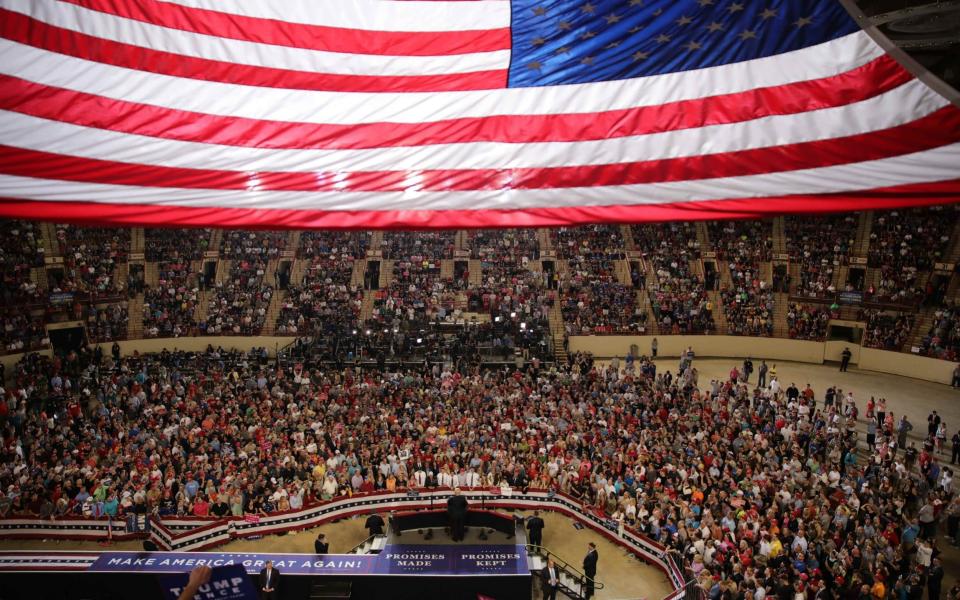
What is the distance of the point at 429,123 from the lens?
4.45m

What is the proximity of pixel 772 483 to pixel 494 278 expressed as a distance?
2037cm

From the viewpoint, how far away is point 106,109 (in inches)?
165

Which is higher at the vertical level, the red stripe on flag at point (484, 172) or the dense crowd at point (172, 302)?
the red stripe on flag at point (484, 172)

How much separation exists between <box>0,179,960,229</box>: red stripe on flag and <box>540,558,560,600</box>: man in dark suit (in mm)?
11044

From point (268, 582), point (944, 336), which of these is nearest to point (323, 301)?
point (268, 582)

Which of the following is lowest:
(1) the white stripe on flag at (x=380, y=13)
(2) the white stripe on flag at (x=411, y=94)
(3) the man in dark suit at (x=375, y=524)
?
(3) the man in dark suit at (x=375, y=524)

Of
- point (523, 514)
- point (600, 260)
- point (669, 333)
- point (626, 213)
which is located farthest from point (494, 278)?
point (626, 213)

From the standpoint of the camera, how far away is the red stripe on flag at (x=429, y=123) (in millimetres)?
3945

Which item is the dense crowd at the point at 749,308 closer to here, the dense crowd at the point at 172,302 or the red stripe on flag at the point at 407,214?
the dense crowd at the point at 172,302

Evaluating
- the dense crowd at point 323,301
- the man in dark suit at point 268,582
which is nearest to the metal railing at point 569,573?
the man in dark suit at point 268,582

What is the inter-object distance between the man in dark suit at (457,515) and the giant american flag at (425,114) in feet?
41.1

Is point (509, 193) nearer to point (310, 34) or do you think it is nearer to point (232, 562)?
point (310, 34)

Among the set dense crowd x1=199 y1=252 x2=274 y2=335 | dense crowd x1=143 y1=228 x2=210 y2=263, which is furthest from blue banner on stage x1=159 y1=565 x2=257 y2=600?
dense crowd x1=143 y1=228 x2=210 y2=263

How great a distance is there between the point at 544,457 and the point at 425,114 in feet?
48.4
